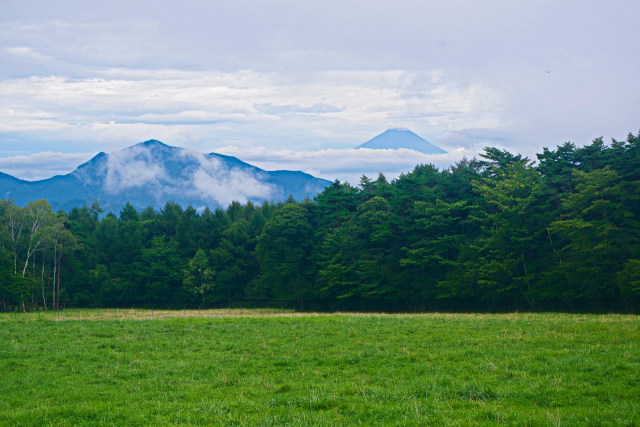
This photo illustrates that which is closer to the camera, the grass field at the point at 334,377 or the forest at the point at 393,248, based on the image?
the grass field at the point at 334,377

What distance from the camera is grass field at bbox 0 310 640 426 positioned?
10727 mm

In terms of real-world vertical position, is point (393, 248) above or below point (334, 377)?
above

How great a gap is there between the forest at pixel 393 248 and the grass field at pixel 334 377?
27587 millimetres

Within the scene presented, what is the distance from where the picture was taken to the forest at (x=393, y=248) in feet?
160

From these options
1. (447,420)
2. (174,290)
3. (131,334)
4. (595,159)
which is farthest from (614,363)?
(174,290)

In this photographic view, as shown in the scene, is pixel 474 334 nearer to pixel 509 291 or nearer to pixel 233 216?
pixel 509 291

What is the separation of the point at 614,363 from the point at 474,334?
28.8 ft

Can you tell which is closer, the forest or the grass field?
the grass field

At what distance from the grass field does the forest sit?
27587 millimetres

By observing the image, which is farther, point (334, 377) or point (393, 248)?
point (393, 248)

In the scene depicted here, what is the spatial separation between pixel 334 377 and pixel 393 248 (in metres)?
50.8

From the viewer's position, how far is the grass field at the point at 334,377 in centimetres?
1073

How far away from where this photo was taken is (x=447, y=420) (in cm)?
965

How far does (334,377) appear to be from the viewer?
15.1 metres
